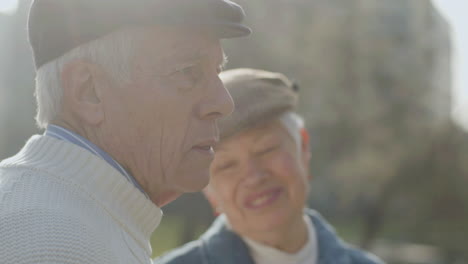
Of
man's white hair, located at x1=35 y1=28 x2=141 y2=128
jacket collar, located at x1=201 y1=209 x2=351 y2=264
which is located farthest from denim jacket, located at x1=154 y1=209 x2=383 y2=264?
man's white hair, located at x1=35 y1=28 x2=141 y2=128

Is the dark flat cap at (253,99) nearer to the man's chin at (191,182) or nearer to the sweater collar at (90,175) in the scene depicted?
the man's chin at (191,182)

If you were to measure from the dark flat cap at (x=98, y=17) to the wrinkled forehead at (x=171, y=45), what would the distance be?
0.03 meters

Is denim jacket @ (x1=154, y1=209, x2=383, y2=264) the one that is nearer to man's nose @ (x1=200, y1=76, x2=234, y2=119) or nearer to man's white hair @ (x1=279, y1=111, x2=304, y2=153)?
man's white hair @ (x1=279, y1=111, x2=304, y2=153)

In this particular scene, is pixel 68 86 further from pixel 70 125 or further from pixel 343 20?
pixel 343 20

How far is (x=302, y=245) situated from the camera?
3.29 metres

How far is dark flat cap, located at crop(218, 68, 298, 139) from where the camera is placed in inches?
117

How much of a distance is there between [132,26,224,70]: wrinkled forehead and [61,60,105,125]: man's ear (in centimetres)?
13

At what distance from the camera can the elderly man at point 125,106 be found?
147 centimetres

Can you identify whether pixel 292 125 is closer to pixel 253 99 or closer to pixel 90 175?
pixel 253 99

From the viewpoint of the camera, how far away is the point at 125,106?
62.9 inches

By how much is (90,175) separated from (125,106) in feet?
0.74

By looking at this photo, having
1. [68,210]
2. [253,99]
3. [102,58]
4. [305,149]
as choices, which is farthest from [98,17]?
[305,149]

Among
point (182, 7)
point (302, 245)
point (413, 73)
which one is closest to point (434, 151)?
point (413, 73)

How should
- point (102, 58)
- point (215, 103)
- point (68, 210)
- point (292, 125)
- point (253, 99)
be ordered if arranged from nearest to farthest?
point (68, 210) → point (102, 58) → point (215, 103) → point (253, 99) → point (292, 125)
